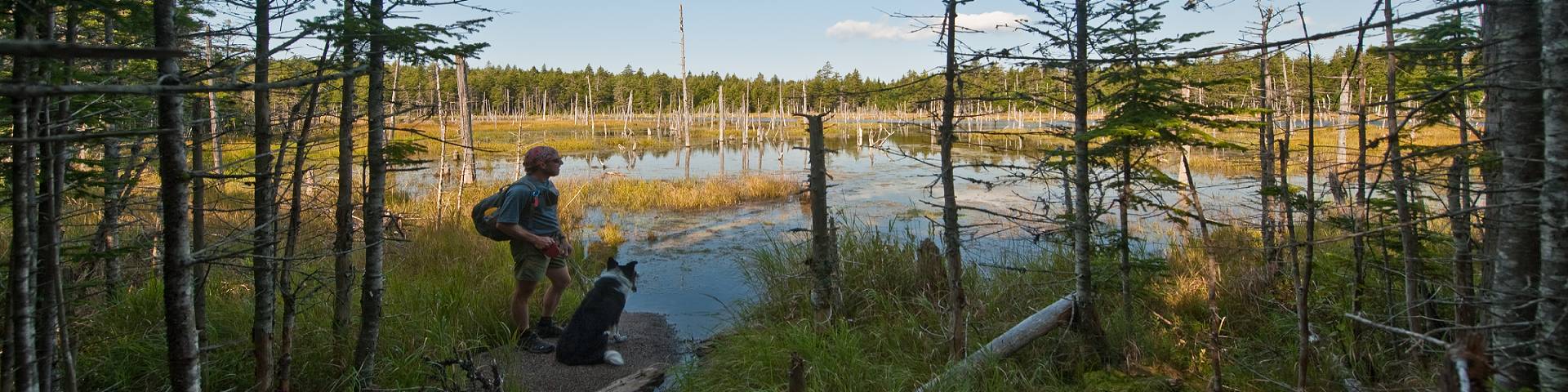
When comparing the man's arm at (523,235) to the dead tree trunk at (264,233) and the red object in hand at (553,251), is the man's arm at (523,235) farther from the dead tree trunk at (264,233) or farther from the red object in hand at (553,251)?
the dead tree trunk at (264,233)

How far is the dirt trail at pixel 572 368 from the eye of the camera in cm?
505

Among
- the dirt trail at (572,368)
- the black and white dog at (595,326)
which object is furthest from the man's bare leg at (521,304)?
the black and white dog at (595,326)

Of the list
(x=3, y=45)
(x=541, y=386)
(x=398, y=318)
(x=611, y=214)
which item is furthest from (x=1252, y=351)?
(x=611, y=214)

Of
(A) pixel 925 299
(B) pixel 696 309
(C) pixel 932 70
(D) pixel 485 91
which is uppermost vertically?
(D) pixel 485 91

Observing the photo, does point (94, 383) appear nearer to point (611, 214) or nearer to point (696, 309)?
point (696, 309)

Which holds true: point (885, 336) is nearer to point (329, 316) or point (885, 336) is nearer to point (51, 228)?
point (329, 316)

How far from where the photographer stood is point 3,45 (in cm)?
79

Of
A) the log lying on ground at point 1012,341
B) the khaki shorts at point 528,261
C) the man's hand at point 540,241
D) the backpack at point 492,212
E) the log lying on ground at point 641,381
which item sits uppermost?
the backpack at point 492,212

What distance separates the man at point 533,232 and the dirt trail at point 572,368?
0.87ft

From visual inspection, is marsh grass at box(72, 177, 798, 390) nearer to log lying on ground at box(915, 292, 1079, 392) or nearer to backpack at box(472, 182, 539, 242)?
backpack at box(472, 182, 539, 242)

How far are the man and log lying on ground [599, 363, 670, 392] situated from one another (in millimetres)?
775

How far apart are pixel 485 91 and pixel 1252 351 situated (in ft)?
235

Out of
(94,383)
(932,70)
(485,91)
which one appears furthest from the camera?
(485,91)

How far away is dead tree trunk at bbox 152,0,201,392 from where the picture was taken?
7.46ft
